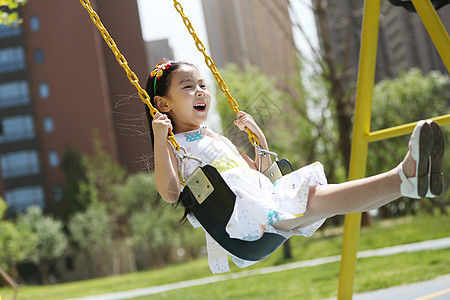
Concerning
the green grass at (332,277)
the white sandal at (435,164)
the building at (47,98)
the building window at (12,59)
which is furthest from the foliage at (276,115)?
the building window at (12,59)

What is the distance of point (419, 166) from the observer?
1.53 m

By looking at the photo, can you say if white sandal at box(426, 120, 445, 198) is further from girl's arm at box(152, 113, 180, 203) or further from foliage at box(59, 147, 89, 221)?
foliage at box(59, 147, 89, 221)

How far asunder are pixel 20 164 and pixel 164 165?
2796 cm

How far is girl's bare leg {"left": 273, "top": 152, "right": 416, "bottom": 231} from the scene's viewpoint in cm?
157

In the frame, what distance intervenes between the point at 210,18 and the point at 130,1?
2082cm

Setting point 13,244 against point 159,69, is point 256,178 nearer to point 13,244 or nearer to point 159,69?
point 159,69

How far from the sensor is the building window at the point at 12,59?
27891mm

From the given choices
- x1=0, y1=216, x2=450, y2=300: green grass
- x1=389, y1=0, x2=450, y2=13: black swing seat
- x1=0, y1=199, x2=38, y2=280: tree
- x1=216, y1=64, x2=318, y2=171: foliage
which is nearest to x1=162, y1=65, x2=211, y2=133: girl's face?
x1=389, y1=0, x2=450, y2=13: black swing seat

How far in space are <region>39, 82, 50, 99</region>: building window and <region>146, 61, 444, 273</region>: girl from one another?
27.1m

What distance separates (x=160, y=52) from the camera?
115 inches

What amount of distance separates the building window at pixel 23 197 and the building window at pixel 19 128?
2.60 metres

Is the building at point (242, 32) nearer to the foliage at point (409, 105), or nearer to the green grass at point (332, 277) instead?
the foliage at point (409, 105)

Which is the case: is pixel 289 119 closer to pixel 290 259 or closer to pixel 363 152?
pixel 290 259

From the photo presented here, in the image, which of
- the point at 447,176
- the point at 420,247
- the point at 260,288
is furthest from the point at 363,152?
the point at 447,176
